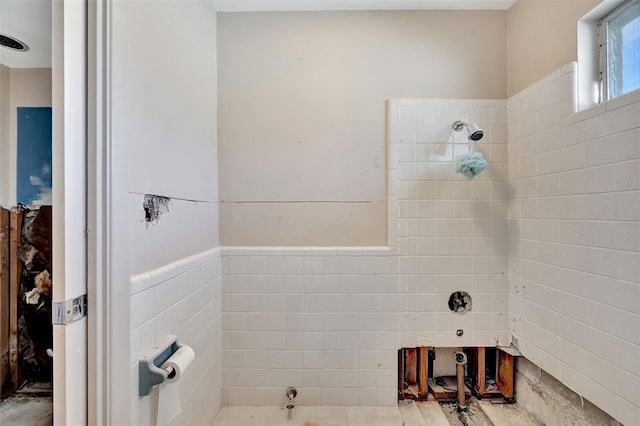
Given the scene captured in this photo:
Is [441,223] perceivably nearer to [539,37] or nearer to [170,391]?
[539,37]

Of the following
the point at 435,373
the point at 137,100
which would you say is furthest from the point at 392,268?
the point at 137,100

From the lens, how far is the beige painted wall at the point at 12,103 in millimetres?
685

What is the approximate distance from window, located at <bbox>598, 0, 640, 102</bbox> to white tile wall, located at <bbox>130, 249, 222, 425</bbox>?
6.46 ft

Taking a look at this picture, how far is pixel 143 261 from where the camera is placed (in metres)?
1.01

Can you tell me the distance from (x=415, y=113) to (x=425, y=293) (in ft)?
3.42

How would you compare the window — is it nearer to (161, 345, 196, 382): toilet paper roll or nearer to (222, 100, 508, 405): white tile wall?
(222, 100, 508, 405): white tile wall

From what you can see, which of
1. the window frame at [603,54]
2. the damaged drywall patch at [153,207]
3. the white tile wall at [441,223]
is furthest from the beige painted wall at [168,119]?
the window frame at [603,54]

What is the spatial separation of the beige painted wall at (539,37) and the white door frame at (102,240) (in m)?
1.80

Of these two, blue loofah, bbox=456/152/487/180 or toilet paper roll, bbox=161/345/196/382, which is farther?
blue loofah, bbox=456/152/487/180

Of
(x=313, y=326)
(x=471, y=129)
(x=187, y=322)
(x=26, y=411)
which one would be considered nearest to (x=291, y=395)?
(x=313, y=326)

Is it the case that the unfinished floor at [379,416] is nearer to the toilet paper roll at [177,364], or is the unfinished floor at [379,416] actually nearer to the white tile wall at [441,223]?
the white tile wall at [441,223]

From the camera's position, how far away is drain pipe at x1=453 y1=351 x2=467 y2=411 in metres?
1.70

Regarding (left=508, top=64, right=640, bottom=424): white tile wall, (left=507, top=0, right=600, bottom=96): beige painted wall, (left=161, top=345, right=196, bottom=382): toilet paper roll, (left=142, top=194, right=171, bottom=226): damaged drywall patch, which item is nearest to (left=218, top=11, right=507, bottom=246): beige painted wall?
(left=507, top=0, right=600, bottom=96): beige painted wall

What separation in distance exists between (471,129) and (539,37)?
1.71ft
